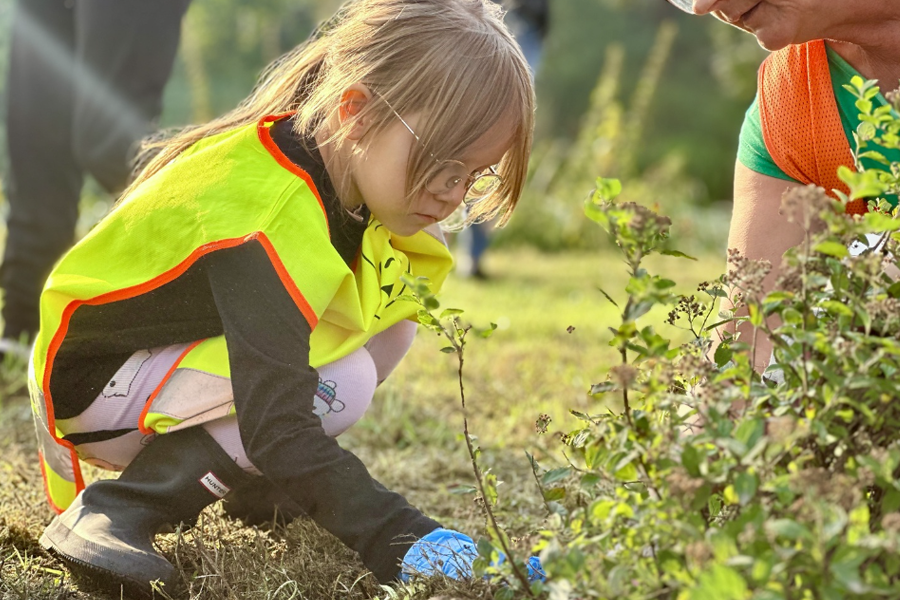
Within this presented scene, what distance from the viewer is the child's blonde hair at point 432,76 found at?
1713 millimetres

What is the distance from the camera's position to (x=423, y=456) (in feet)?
8.45

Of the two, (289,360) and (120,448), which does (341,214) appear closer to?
(289,360)

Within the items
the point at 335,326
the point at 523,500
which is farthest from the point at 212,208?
the point at 523,500

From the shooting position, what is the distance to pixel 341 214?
1.81 metres

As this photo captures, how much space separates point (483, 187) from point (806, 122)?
65 cm

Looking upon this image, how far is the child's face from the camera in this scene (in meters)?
1.73

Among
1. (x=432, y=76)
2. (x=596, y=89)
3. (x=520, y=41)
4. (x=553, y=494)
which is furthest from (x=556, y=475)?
(x=596, y=89)

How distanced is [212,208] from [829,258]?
1019 millimetres

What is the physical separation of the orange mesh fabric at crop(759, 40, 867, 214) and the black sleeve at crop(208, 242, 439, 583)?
102cm

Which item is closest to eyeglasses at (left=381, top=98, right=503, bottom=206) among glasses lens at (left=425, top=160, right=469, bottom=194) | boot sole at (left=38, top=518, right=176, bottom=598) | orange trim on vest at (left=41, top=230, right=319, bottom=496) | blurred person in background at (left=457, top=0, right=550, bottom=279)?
glasses lens at (left=425, top=160, right=469, bottom=194)

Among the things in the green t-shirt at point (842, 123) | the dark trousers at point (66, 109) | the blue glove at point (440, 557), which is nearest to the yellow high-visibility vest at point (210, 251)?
the blue glove at point (440, 557)

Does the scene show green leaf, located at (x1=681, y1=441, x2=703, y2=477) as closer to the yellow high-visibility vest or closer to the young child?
the young child

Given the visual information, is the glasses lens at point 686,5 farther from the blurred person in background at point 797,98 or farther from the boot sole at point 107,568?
the boot sole at point 107,568

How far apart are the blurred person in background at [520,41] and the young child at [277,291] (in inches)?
134
